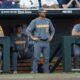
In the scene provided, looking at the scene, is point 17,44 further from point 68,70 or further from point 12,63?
point 68,70

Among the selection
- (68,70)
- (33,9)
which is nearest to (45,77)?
(68,70)

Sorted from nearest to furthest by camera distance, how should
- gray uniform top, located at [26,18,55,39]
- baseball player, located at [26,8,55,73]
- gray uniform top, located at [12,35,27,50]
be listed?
baseball player, located at [26,8,55,73] < gray uniform top, located at [26,18,55,39] < gray uniform top, located at [12,35,27,50]

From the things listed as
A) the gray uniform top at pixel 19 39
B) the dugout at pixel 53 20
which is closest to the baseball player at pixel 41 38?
the gray uniform top at pixel 19 39

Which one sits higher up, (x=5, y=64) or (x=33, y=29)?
(x=33, y=29)

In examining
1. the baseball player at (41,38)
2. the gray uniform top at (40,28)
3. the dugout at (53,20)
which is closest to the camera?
the baseball player at (41,38)

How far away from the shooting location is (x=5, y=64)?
44.0 feet

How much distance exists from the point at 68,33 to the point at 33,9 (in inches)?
92.5

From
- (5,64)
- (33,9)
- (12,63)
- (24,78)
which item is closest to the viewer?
(24,78)

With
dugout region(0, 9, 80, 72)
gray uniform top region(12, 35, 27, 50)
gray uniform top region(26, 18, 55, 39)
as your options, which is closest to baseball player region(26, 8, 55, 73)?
gray uniform top region(26, 18, 55, 39)

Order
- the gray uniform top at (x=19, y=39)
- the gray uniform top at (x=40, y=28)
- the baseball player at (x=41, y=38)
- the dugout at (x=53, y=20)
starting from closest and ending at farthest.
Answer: the baseball player at (x=41, y=38)
the gray uniform top at (x=40, y=28)
the gray uniform top at (x=19, y=39)
the dugout at (x=53, y=20)

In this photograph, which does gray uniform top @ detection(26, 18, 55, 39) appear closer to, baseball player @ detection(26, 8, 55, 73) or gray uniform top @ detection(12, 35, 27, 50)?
baseball player @ detection(26, 8, 55, 73)

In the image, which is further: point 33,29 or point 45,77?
point 33,29

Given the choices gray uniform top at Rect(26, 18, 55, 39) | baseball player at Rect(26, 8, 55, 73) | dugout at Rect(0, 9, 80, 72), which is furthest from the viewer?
dugout at Rect(0, 9, 80, 72)

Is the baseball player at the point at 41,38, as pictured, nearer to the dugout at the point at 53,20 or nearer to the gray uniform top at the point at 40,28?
the gray uniform top at the point at 40,28
